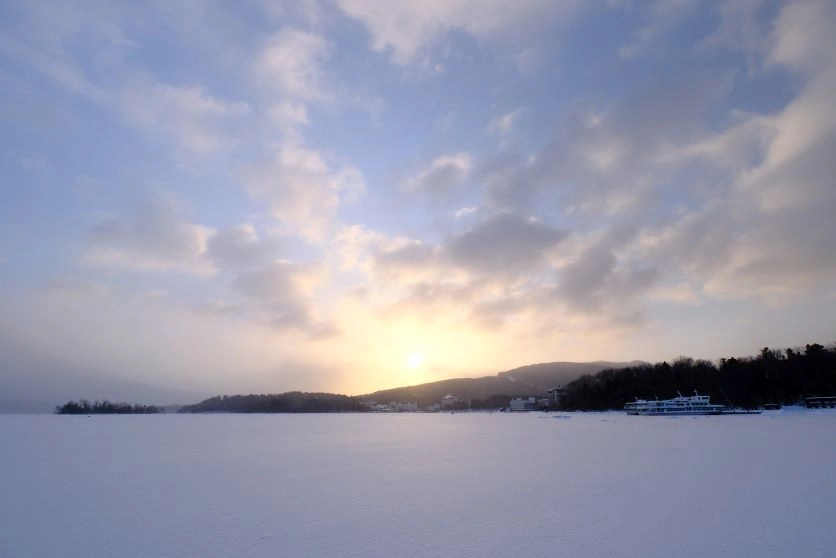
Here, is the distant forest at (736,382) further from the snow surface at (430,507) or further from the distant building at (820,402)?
the snow surface at (430,507)

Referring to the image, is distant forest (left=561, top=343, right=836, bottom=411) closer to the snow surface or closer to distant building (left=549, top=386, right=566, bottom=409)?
distant building (left=549, top=386, right=566, bottom=409)

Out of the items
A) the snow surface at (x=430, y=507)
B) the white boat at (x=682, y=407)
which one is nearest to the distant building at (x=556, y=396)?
the white boat at (x=682, y=407)

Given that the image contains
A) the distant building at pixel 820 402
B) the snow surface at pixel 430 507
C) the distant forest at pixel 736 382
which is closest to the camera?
the snow surface at pixel 430 507

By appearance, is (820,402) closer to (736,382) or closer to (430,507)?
(736,382)

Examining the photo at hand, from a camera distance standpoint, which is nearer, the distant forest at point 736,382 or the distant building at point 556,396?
the distant forest at point 736,382

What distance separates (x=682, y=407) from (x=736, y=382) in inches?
668

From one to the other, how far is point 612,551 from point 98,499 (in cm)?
1358

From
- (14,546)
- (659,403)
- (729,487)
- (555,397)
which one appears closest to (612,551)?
(729,487)

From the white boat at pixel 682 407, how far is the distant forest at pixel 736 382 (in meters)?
8.95

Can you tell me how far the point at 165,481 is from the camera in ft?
52.7

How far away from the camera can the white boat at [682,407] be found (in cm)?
8100

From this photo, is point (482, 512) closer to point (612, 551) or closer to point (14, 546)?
point (612, 551)

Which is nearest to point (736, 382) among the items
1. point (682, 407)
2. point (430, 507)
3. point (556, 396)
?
point (682, 407)

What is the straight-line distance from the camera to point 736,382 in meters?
93.5
